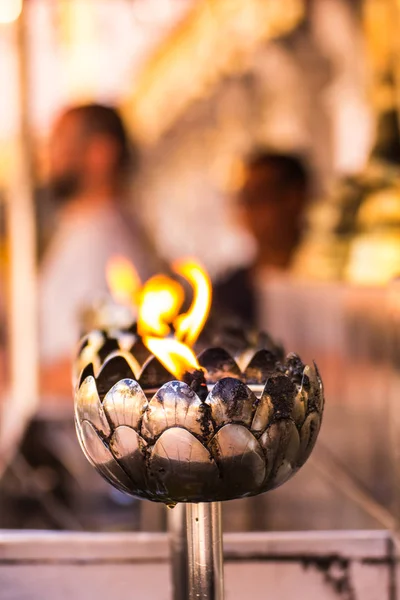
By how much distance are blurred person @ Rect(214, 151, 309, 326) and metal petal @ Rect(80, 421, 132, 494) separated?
1.78 m

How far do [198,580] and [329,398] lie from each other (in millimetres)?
931

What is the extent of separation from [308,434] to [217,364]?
150mm

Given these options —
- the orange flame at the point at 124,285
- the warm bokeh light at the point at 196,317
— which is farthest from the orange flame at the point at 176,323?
the orange flame at the point at 124,285

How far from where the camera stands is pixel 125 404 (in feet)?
1.61

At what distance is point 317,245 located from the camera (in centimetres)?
179

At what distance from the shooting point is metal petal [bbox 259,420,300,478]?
48cm

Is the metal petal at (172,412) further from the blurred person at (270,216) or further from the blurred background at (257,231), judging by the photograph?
the blurred person at (270,216)

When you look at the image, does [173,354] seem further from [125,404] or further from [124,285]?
[124,285]

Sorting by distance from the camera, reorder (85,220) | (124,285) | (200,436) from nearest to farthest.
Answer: (200,436) → (124,285) → (85,220)

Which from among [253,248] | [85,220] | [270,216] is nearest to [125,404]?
[85,220]

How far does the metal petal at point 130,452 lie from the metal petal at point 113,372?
4cm

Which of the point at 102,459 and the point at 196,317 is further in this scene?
the point at 196,317

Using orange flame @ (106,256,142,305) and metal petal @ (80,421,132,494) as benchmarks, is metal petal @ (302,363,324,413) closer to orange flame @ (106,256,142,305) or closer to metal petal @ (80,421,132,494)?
metal petal @ (80,421,132,494)

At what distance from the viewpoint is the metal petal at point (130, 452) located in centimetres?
49
